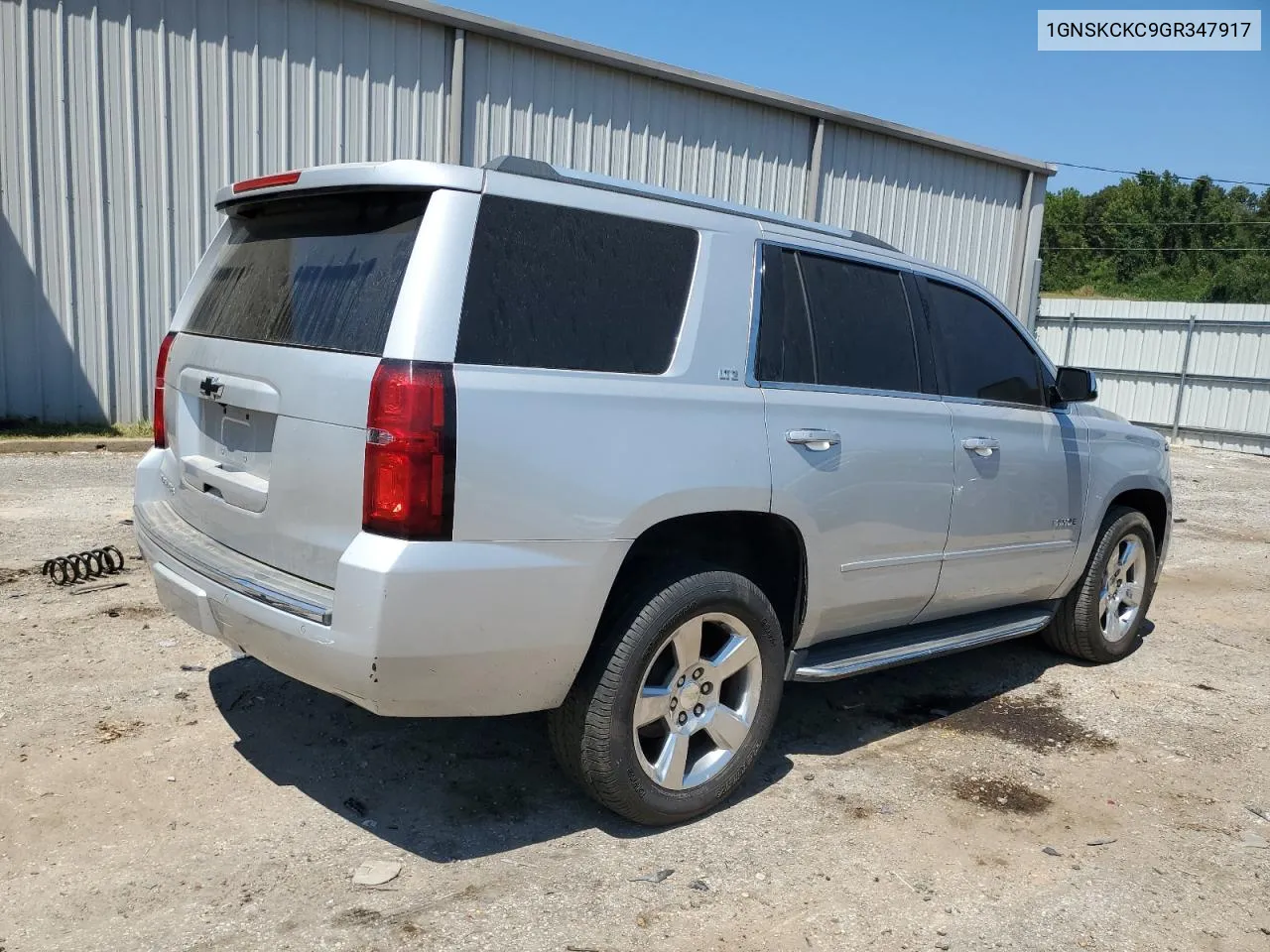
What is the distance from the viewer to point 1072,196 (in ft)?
251

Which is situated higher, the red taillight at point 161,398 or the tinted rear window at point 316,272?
the tinted rear window at point 316,272

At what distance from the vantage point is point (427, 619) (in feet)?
8.97

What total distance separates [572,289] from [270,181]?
110 centimetres

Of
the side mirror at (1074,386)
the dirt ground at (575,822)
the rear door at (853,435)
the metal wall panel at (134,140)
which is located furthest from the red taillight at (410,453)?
the metal wall panel at (134,140)

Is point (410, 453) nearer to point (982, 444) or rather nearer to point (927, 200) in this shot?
point (982, 444)

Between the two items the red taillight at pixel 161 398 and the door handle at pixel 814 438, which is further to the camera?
the red taillight at pixel 161 398

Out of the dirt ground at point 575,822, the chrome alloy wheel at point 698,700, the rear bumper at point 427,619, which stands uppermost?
the rear bumper at point 427,619

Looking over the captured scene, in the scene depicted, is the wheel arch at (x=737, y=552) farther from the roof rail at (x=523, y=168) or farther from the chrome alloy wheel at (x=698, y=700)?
the roof rail at (x=523, y=168)

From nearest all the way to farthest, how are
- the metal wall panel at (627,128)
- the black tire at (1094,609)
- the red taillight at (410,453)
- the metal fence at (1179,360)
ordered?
1. the red taillight at (410,453)
2. the black tire at (1094,609)
3. the metal wall panel at (627,128)
4. the metal fence at (1179,360)

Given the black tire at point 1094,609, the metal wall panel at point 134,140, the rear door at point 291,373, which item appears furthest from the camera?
the metal wall panel at point 134,140

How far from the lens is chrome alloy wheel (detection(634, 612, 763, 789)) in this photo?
3332mm

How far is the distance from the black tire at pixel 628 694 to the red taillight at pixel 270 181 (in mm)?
1659

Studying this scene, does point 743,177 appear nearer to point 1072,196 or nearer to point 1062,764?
point 1062,764

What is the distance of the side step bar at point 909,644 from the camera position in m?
3.81
